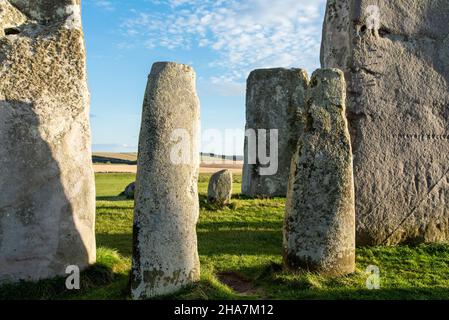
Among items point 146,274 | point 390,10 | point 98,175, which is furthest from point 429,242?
point 98,175

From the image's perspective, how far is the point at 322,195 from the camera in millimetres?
7578

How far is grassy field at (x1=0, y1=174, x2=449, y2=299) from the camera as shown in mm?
7055

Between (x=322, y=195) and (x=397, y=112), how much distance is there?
3.22 m

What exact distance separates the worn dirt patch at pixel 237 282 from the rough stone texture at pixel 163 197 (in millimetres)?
1084

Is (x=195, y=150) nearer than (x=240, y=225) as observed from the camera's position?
Yes

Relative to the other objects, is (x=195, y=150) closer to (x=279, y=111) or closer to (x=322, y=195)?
(x=322, y=195)

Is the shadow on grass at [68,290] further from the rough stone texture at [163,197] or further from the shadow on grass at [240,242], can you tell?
the shadow on grass at [240,242]

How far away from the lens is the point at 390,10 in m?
9.95

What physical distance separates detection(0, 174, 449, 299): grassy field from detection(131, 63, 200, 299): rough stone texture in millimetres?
369

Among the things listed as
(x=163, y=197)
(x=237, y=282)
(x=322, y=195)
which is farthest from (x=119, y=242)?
(x=322, y=195)

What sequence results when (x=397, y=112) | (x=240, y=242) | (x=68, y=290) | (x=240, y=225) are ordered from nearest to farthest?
(x=68, y=290) < (x=397, y=112) < (x=240, y=242) < (x=240, y=225)

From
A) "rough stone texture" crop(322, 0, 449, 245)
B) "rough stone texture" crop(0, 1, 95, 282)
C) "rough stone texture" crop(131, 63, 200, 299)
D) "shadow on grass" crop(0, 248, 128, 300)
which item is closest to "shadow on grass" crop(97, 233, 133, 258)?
"shadow on grass" crop(0, 248, 128, 300)
